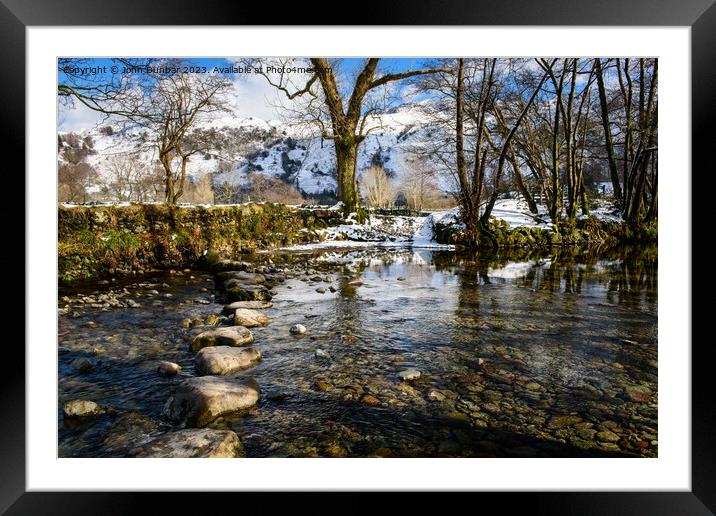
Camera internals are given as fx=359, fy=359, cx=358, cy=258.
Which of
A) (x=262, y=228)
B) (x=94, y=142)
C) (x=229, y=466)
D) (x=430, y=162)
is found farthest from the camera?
(x=262, y=228)

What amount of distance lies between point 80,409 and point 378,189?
3.49m

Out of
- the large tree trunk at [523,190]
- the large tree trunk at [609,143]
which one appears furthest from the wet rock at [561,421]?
the large tree trunk at [523,190]

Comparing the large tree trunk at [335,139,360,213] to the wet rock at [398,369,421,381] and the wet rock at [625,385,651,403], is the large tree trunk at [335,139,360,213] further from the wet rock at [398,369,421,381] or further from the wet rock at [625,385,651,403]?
the wet rock at [625,385,651,403]

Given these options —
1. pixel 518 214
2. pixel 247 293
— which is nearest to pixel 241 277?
pixel 247 293

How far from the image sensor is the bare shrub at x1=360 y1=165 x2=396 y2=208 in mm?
4379

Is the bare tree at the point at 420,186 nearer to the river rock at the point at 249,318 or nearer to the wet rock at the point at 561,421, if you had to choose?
the river rock at the point at 249,318

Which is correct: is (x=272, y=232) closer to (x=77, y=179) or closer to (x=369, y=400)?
(x=77, y=179)

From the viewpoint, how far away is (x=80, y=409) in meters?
1.90

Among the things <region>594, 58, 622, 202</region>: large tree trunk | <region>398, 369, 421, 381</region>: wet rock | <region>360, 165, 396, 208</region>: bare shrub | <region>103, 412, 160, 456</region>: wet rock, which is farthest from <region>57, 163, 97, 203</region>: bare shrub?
<region>594, 58, 622, 202</region>: large tree trunk
